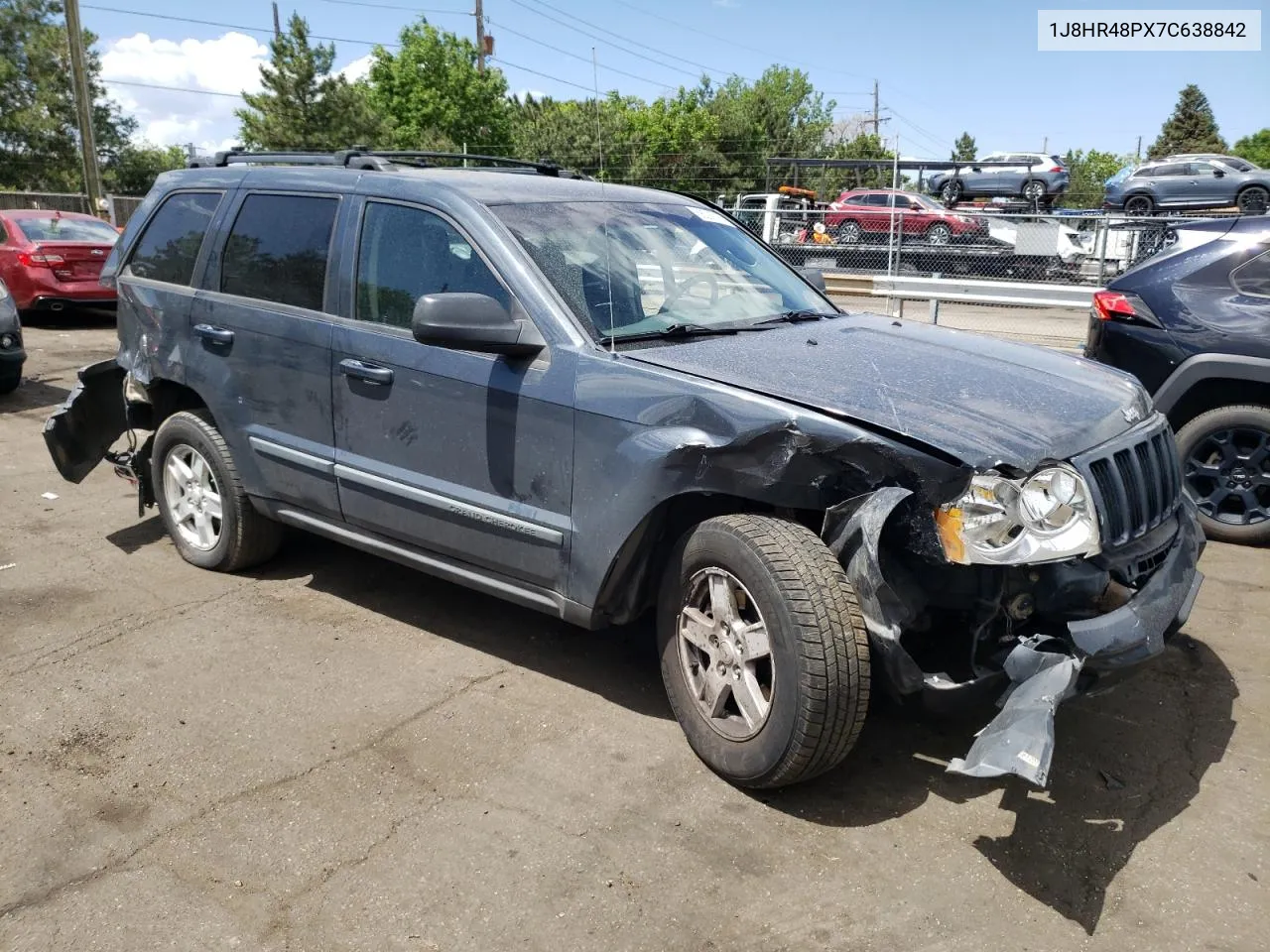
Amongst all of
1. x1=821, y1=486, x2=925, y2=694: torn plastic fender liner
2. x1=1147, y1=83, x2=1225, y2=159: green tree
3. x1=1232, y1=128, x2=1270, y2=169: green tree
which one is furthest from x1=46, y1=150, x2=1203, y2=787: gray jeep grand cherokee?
x1=1232, y1=128, x2=1270, y2=169: green tree

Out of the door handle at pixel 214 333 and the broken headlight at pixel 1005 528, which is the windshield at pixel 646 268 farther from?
the door handle at pixel 214 333

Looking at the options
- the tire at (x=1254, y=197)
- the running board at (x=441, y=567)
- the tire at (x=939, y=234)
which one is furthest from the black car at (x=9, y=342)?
the tire at (x=1254, y=197)

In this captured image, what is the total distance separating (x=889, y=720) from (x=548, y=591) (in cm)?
131

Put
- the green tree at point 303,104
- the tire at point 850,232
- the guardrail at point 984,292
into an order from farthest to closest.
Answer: the green tree at point 303,104 < the tire at point 850,232 < the guardrail at point 984,292

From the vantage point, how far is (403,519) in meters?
4.18

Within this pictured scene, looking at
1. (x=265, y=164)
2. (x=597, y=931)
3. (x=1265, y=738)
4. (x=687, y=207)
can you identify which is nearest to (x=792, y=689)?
(x=597, y=931)

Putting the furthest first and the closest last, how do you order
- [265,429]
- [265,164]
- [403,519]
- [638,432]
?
[265,164]
[265,429]
[403,519]
[638,432]

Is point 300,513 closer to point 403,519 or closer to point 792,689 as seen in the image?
point 403,519

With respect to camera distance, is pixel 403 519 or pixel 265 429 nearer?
pixel 403 519

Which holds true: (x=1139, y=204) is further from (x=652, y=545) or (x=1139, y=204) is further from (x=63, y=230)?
(x=652, y=545)

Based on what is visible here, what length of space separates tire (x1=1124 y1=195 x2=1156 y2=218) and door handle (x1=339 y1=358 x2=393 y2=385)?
80.6ft

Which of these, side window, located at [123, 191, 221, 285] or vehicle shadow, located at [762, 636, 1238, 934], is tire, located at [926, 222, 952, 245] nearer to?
side window, located at [123, 191, 221, 285]

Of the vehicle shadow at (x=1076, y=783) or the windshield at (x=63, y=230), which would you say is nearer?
the vehicle shadow at (x=1076, y=783)

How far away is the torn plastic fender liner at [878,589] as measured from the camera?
2996mm
